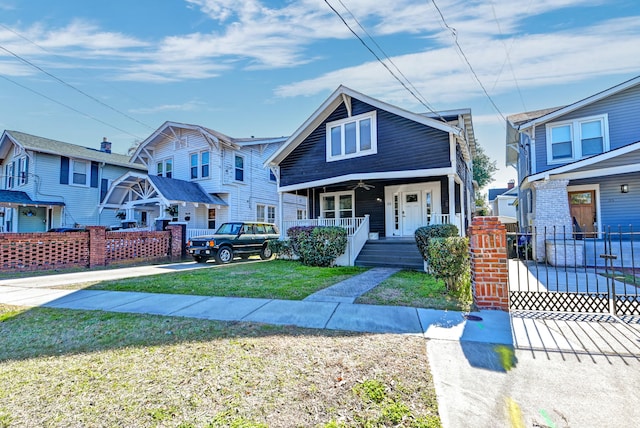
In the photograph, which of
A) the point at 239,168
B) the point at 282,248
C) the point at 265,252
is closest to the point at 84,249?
the point at 265,252

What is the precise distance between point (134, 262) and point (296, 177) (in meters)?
7.81

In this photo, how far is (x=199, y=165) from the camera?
19.0 m

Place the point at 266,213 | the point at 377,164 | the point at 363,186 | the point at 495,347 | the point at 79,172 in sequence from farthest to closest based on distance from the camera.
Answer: the point at 266,213 < the point at 79,172 < the point at 363,186 < the point at 377,164 < the point at 495,347

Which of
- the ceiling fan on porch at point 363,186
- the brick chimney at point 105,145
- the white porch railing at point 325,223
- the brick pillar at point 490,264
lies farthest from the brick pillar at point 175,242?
the brick chimney at point 105,145

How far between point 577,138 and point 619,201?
301 cm

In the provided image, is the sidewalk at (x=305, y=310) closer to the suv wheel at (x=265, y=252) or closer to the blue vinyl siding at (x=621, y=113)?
the suv wheel at (x=265, y=252)

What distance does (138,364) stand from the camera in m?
3.19

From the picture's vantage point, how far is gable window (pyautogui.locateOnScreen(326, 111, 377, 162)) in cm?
1262

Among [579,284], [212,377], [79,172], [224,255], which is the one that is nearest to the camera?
[212,377]

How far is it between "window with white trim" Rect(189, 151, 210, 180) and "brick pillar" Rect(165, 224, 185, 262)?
513cm

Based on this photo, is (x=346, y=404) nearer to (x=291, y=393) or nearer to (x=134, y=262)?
(x=291, y=393)

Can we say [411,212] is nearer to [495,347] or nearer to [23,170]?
[495,347]

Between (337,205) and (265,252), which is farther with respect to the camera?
(337,205)

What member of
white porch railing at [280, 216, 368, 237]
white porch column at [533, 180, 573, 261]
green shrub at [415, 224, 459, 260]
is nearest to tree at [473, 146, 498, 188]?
white porch column at [533, 180, 573, 261]
